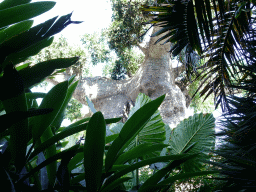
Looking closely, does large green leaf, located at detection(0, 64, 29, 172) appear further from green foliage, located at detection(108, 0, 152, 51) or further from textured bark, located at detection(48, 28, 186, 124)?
green foliage, located at detection(108, 0, 152, 51)

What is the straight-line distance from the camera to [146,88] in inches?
284

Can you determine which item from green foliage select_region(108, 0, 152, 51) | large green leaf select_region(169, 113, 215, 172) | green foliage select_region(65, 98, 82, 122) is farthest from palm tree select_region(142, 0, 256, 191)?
green foliage select_region(65, 98, 82, 122)

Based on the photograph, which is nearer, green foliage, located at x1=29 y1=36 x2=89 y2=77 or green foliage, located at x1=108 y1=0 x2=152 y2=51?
green foliage, located at x1=108 y1=0 x2=152 y2=51

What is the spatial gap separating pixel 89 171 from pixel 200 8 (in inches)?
47.5

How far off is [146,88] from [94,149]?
6760 mm

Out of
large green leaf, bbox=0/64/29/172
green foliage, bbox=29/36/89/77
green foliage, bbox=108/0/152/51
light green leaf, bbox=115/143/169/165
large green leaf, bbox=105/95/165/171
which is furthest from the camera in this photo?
green foliage, bbox=29/36/89/77

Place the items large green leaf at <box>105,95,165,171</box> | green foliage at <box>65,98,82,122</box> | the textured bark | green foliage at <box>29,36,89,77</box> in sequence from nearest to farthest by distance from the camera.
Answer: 1. large green leaf at <box>105,95,165,171</box>
2. the textured bark
3. green foliage at <box>29,36,89,77</box>
4. green foliage at <box>65,98,82,122</box>

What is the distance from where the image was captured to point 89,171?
50cm

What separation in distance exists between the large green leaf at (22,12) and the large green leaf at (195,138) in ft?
2.80

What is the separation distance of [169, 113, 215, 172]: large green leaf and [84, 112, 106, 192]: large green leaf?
27.1 inches

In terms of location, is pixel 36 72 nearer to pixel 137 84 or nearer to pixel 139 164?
pixel 139 164

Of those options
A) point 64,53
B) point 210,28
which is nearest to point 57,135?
point 210,28

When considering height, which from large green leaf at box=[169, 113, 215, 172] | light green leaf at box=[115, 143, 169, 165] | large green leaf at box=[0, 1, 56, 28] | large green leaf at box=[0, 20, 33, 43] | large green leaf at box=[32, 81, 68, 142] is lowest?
large green leaf at box=[169, 113, 215, 172]

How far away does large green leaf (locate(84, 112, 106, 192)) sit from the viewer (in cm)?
48
